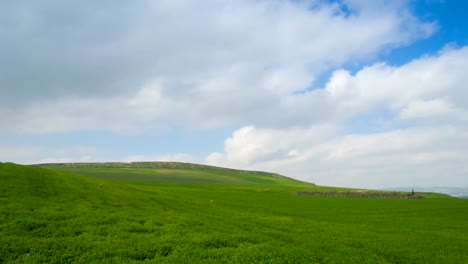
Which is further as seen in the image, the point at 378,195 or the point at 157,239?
the point at 378,195

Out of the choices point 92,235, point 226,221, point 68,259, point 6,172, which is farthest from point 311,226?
point 6,172

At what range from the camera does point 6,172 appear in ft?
148

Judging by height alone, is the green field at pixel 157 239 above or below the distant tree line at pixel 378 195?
below

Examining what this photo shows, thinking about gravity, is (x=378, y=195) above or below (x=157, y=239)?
above

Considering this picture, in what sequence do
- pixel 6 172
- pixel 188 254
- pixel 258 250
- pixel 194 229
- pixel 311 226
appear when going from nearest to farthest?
1. pixel 188 254
2. pixel 258 250
3. pixel 194 229
4. pixel 311 226
5. pixel 6 172

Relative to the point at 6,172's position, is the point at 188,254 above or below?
below

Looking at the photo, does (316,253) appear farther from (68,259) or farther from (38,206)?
(38,206)

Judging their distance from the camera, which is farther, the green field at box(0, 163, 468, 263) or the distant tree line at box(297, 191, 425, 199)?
the distant tree line at box(297, 191, 425, 199)

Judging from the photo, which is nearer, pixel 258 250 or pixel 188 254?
pixel 188 254

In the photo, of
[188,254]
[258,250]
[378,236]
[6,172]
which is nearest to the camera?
[188,254]

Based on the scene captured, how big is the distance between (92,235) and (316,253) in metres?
14.7

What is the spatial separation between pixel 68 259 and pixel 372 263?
705 inches

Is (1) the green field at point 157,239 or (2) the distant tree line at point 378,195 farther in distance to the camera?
(2) the distant tree line at point 378,195

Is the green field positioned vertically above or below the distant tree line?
below
